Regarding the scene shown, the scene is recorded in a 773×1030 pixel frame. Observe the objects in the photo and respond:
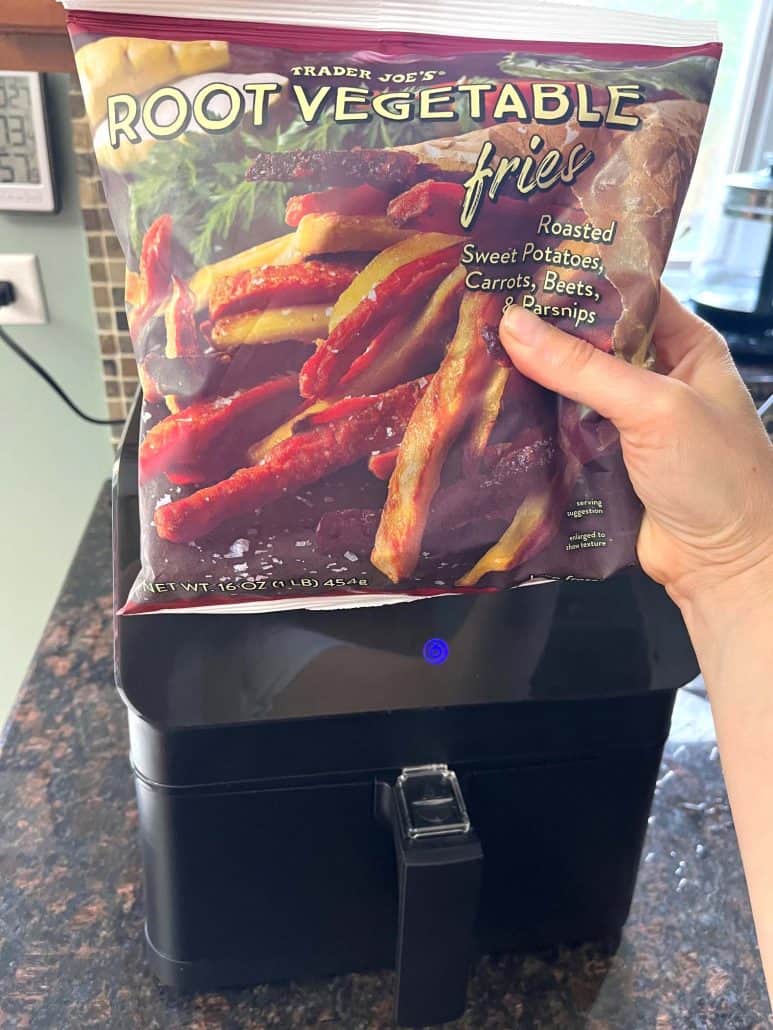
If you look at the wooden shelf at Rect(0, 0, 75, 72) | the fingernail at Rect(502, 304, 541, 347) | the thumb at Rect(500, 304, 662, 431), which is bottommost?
the thumb at Rect(500, 304, 662, 431)

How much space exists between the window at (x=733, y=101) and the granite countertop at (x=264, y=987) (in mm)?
725

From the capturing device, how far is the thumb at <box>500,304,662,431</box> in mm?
395

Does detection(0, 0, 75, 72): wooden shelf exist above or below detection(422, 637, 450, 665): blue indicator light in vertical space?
above

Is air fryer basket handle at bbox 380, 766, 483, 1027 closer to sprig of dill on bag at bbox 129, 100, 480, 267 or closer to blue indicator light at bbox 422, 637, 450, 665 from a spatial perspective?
blue indicator light at bbox 422, 637, 450, 665

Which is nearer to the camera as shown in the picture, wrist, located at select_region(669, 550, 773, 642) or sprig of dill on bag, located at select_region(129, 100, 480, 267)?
sprig of dill on bag, located at select_region(129, 100, 480, 267)

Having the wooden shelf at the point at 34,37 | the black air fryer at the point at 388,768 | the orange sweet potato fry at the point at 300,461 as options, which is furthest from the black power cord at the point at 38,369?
the orange sweet potato fry at the point at 300,461

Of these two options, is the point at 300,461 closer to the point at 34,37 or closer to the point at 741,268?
the point at 34,37

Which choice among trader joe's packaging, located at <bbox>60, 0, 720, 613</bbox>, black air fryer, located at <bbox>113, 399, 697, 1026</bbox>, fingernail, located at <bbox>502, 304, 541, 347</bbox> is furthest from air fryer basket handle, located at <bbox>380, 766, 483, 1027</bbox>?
fingernail, located at <bbox>502, 304, 541, 347</bbox>

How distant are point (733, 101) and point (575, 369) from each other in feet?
2.86

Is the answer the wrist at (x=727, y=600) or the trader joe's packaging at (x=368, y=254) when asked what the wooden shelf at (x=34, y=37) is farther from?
the wrist at (x=727, y=600)

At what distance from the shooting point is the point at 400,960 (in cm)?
45

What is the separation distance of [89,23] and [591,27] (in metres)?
0.21

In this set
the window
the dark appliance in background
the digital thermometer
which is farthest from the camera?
the window

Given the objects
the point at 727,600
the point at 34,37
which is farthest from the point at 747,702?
the point at 34,37
